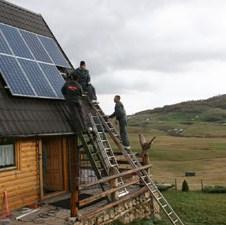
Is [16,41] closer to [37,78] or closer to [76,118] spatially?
[37,78]

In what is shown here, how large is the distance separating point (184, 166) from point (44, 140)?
37.6 meters

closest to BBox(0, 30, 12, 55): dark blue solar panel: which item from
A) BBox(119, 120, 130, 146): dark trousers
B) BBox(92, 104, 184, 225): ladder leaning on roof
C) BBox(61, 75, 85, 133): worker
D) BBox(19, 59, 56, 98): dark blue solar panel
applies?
BBox(19, 59, 56, 98): dark blue solar panel

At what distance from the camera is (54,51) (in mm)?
19219

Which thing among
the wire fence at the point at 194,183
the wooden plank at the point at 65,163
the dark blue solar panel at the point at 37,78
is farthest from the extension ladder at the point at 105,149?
the wire fence at the point at 194,183

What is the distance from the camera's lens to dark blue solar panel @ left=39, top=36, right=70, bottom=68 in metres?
18.7

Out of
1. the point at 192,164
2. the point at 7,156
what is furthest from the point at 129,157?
the point at 192,164

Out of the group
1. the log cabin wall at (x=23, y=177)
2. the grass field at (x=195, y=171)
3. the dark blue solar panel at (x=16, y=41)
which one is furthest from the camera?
the grass field at (x=195, y=171)

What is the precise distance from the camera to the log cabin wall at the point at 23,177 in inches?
544

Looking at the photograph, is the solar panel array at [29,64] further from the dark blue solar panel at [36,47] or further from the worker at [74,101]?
the worker at [74,101]

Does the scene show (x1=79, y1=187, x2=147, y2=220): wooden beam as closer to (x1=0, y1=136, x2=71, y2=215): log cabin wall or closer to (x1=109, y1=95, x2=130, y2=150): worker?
(x1=109, y1=95, x2=130, y2=150): worker

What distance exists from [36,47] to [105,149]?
5.23 meters

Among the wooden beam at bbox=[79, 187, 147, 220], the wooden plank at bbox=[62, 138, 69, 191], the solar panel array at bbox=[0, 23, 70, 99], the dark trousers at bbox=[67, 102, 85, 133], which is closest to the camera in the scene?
Result: the wooden beam at bbox=[79, 187, 147, 220]

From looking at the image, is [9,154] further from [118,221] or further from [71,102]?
[118,221]

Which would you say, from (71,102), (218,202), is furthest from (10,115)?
(218,202)
